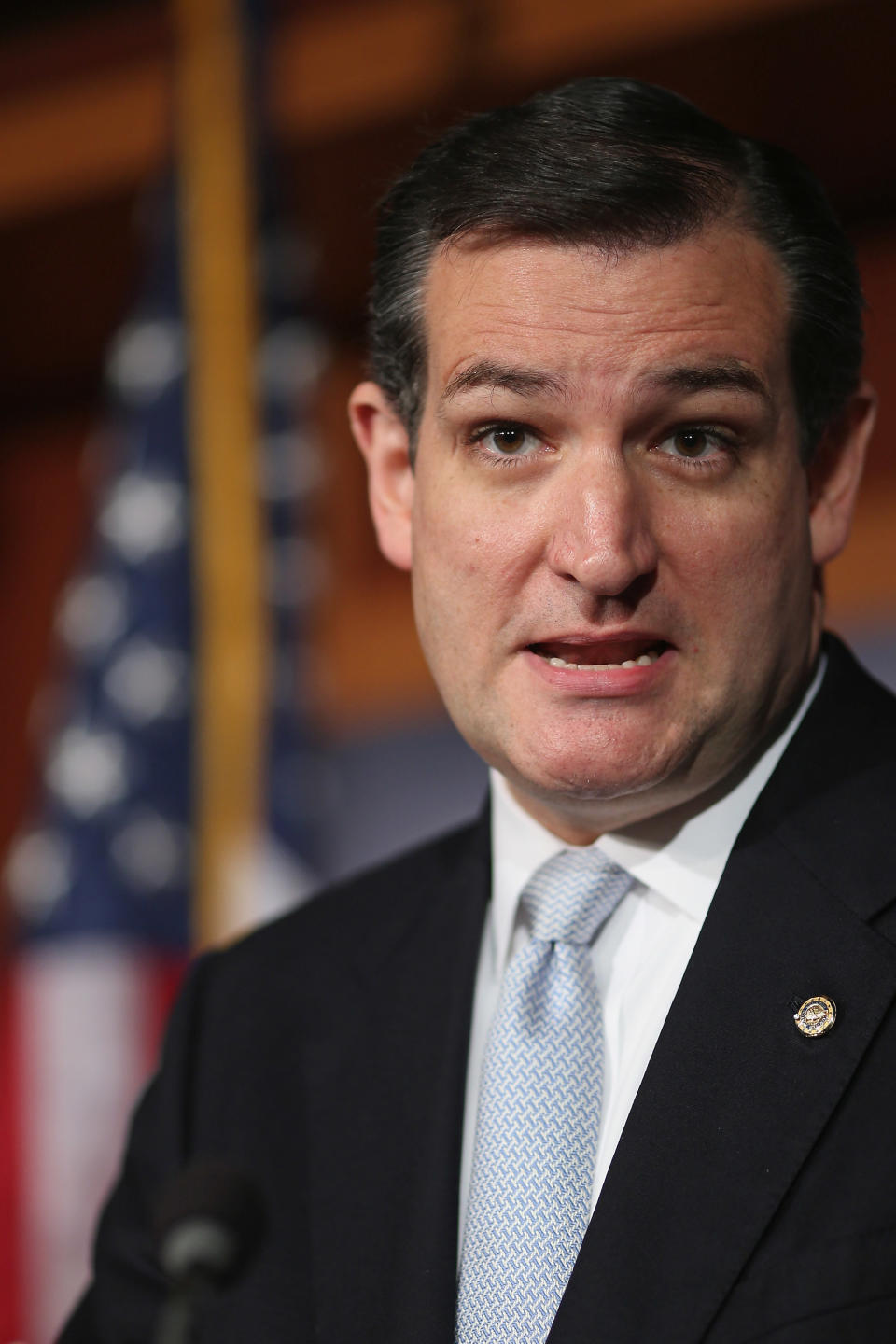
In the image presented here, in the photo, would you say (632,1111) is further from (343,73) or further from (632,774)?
(343,73)

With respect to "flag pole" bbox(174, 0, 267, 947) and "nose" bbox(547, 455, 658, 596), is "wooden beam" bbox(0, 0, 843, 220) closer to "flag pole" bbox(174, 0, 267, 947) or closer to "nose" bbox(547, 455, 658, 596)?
"flag pole" bbox(174, 0, 267, 947)

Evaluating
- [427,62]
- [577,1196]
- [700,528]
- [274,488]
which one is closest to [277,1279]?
[577,1196]

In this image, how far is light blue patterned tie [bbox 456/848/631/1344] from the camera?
127 centimetres

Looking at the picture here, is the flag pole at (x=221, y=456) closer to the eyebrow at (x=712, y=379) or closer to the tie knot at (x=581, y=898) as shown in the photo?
the tie knot at (x=581, y=898)

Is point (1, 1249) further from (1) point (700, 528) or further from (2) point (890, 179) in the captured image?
(2) point (890, 179)

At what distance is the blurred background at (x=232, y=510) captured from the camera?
2.94 metres

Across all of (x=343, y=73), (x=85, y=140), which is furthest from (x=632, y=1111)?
(x=85, y=140)

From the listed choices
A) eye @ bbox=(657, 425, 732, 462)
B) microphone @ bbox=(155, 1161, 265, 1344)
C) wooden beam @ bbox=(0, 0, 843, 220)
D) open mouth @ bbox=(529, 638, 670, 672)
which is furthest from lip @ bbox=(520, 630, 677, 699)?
wooden beam @ bbox=(0, 0, 843, 220)

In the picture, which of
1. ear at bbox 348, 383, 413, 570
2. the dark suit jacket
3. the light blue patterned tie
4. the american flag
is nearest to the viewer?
the dark suit jacket

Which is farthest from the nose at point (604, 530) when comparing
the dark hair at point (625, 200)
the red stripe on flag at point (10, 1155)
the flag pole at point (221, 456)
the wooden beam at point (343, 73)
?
the red stripe on flag at point (10, 1155)

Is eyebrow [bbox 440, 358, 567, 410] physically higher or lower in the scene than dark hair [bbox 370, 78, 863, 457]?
lower

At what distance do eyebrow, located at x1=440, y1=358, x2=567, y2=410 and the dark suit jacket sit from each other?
403 millimetres

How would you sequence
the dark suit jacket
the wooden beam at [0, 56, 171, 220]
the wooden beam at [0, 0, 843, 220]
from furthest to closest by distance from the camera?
the wooden beam at [0, 56, 171, 220], the wooden beam at [0, 0, 843, 220], the dark suit jacket

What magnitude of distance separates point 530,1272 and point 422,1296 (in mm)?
113
